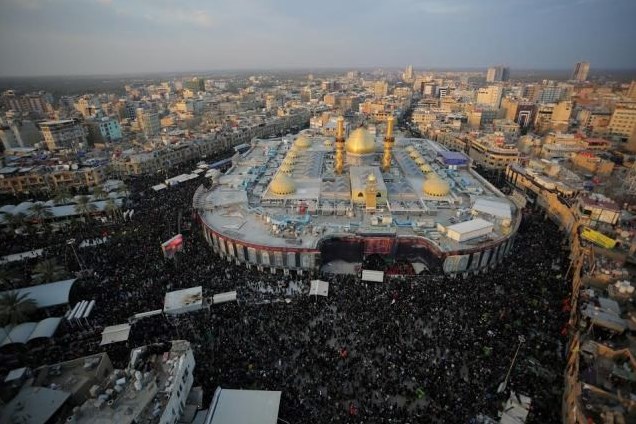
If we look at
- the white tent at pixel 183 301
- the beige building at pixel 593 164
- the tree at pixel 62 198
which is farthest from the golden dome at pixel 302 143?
the beige building at pixel 593 164

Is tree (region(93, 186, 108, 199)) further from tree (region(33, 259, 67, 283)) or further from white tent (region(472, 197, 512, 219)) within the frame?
white tent (region(472, 197, 512, 219))

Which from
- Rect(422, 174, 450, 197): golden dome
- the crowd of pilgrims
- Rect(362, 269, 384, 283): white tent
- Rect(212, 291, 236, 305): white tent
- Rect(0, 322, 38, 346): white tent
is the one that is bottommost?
the crowd of pilgrims

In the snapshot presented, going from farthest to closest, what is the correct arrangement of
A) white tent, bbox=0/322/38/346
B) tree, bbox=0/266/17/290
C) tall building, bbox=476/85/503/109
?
tall building, bbox=476/85/503/109 < tree, bbox=0/266/17/290 < white tent, bbox=0/322/38/346

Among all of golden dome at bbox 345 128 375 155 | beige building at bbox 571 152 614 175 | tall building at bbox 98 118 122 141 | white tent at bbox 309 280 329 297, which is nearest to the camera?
white tent at bbox 309 280 329 297

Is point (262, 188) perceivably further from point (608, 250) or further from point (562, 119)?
point (562, 119)

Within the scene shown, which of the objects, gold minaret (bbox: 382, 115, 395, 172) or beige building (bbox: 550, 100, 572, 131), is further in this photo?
beige building (bbox: 550, 100, 572, 131)

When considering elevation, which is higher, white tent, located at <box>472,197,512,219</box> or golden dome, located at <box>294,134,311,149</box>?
golden dome, located at <box>294,134,311,149</box>

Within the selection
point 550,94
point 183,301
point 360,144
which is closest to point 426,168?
point 360,144

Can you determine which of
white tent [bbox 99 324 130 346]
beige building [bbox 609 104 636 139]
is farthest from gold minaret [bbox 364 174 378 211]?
beige building [bbox 609 104 636 139]
